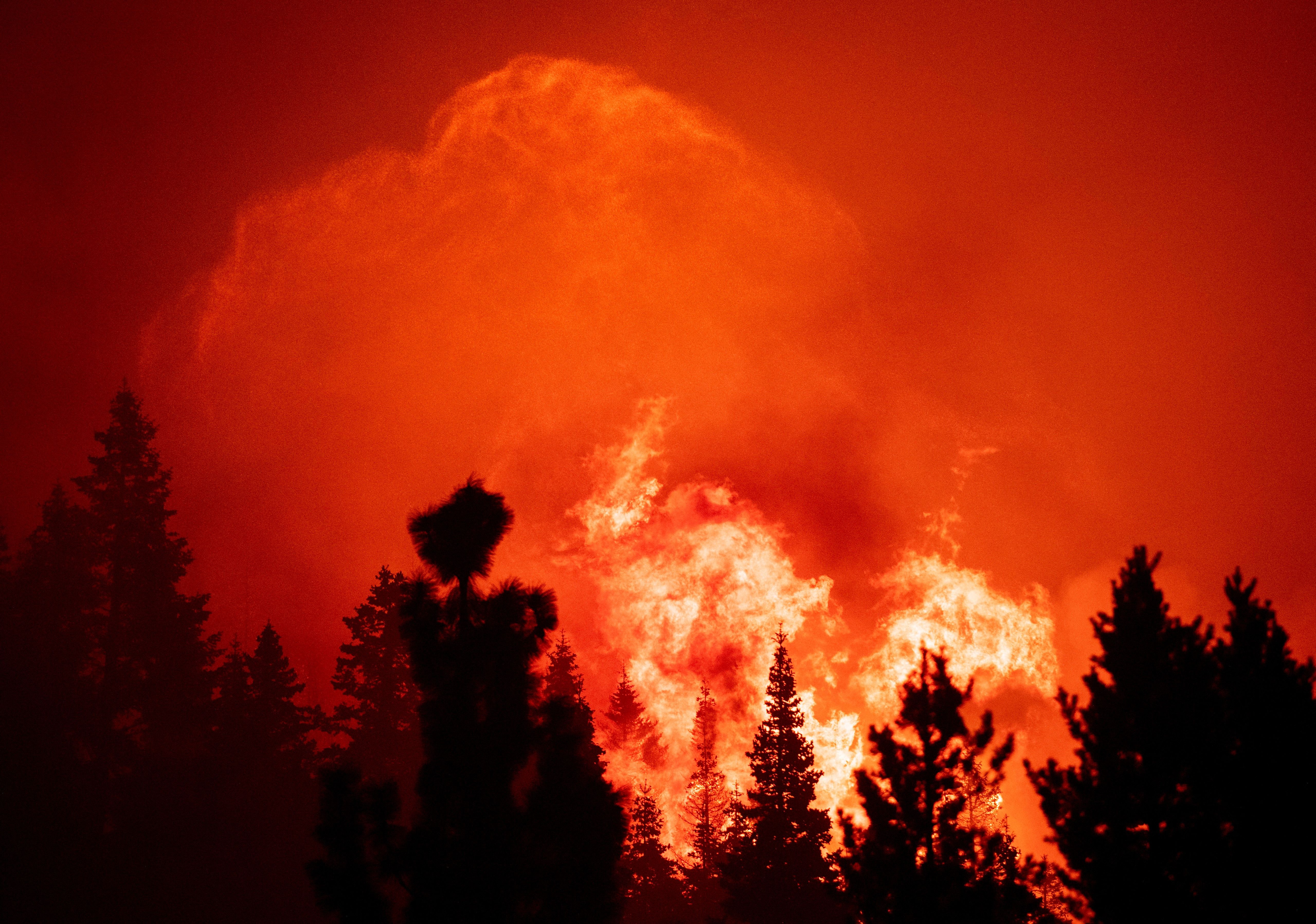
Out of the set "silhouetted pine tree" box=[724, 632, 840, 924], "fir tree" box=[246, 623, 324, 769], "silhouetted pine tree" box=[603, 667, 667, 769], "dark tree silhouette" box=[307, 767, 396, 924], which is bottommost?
"dark tree silhouette" box=[307, 767, 396, 924]

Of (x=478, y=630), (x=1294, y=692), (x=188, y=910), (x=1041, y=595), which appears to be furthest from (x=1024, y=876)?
(x=1041, y=595)

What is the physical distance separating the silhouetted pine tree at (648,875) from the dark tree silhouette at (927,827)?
27818 millimetres

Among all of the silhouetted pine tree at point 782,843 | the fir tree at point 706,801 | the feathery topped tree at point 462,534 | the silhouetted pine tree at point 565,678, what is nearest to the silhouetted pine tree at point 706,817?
the fir tree at point 706,801

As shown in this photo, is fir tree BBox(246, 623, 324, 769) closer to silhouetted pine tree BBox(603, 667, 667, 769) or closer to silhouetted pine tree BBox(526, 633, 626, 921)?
silhouetted pine tree BBox(603, 667, 667, 769)

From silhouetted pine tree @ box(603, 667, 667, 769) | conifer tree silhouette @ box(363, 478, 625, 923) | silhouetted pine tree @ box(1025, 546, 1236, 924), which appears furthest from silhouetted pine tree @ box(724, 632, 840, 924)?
silhouetted pine tree @ box(603, 667, 667, 769)

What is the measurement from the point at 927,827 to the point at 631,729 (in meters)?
49.2

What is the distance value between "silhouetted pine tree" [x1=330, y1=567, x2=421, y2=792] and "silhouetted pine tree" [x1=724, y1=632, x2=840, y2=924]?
17.5 m

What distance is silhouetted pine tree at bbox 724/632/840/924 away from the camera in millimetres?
33312

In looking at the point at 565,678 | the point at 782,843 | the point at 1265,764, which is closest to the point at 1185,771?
the point at 1265,764

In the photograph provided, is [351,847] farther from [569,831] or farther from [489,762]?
[569,831]

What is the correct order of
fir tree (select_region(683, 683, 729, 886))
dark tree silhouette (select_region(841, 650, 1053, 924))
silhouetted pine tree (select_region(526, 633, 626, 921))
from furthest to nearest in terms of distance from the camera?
fir tree (select_region(683, 683, 729, 886)), dark tree silhouette (select_region(841, 650, 1053, 924)), silhouetted pine tree (select_region(526, 633, 626, 921))

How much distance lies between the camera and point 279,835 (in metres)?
39.1

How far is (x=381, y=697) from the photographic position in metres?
46.5

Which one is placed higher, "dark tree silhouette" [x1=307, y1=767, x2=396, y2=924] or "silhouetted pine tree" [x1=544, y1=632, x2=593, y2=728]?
"silhouetted pine tree" [x1=544, y1=632, x2=593, y2=728]
